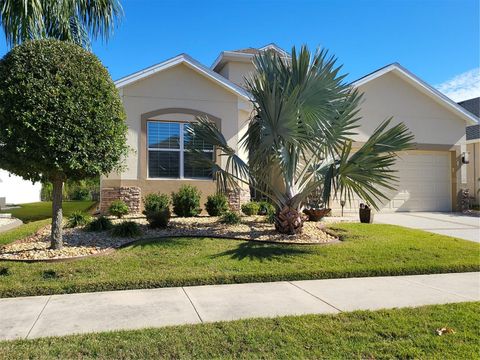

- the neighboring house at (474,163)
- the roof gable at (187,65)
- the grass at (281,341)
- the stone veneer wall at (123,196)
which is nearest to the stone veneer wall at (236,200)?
the stone veneer wall at (123,196)

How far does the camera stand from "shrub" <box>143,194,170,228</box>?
10406mm

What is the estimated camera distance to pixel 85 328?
14.8ft

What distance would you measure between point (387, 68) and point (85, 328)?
1528cm

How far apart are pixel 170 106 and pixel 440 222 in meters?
9.79

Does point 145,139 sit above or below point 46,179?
above

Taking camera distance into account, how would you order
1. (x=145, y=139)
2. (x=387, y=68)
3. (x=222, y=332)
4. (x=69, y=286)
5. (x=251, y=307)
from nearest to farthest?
1. (x=222, y=332)
2. (x=251, y=307)
3. (x=69, y=286)
4. (x=145, y=139)
5. (x=387, y=68)

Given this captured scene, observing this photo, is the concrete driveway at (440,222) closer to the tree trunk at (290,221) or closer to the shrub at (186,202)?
the tree trunk at (290,221)

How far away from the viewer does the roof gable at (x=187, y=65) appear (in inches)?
541

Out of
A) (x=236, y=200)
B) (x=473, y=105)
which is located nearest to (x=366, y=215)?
(x=236, y=200)

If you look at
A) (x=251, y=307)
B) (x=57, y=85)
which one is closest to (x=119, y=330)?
(x=251, y=307)

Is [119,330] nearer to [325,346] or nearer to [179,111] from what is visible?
[325,346]

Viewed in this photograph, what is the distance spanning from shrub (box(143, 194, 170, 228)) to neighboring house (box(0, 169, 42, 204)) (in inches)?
558

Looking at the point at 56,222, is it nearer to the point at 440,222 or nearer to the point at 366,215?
the point at 366,215

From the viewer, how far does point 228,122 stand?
591 inches
